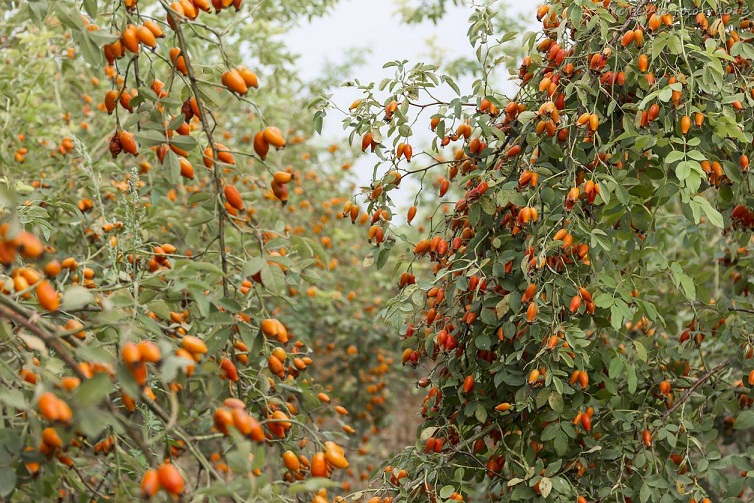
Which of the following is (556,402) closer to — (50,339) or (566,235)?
(566,235)

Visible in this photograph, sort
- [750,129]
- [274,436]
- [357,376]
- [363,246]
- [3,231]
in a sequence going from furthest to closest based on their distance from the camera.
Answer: [363,246]
[357,376]
[750,129]
[274,436]
[3,231]

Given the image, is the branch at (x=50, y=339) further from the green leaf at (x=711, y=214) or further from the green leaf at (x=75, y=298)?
the green leaf at (x=711, y=214)

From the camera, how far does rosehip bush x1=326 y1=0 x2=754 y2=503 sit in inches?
79.6

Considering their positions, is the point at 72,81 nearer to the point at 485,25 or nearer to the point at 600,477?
the point at 485,25

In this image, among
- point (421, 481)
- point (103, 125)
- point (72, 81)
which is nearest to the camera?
point (421, 481)

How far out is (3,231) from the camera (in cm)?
125

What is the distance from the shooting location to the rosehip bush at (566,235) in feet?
6.63

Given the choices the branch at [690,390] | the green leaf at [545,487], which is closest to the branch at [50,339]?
the green leaf at [545,487]

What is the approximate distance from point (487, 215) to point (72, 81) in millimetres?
2505

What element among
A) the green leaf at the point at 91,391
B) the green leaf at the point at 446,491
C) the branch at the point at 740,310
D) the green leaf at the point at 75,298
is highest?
the branch at the point at 740,310

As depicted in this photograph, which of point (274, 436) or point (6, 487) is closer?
point (6, 487)

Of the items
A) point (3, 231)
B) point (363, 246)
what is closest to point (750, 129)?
point (3, 231)

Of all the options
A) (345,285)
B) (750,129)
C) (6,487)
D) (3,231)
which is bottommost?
(6,487)

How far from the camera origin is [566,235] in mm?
1964
